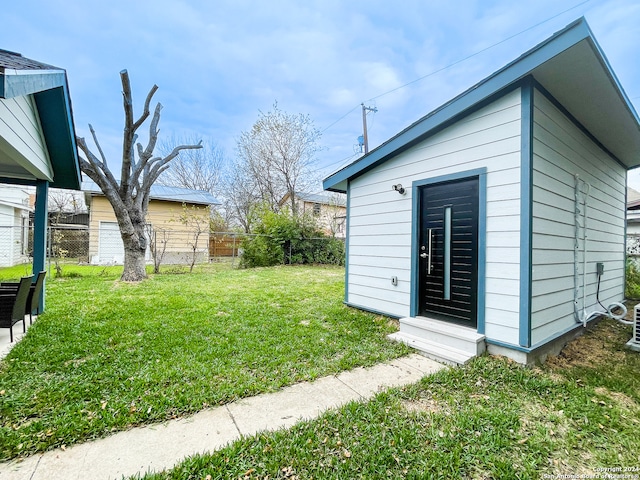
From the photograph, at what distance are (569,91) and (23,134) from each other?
244 inches

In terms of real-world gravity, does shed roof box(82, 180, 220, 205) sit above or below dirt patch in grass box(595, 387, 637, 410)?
above

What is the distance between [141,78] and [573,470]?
12779mm

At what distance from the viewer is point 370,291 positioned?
483 cm

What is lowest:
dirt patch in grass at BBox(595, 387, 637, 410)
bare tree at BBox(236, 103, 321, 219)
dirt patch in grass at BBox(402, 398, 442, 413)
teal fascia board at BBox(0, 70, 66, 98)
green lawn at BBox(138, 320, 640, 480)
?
dirt patch in grass at BBox(595, 387, 637, 410)

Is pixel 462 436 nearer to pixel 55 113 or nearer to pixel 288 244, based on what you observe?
pixel 55 113

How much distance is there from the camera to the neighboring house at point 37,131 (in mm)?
2182

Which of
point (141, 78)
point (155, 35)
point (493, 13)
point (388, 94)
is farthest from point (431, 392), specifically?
point (388, 94)

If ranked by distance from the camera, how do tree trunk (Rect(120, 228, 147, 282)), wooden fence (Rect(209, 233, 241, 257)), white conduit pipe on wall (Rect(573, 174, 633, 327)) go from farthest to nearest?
→ wooden fence (Rect(209, 233, 241, 257))
tree trunk (Rect(120, 228, 147, 282))
white conduit pipe on wall (Rect(573, 174, 633, 327))

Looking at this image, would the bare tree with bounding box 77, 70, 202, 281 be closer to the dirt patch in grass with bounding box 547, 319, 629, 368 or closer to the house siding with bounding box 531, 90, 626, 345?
the house siding with bounding box 531, 90, 626, 345

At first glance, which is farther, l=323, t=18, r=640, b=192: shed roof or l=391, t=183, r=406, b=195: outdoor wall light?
l=391, t=183, r=406, b=195: outdoor wall light

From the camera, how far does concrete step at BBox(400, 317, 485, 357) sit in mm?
3190

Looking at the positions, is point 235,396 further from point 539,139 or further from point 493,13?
point 493,13

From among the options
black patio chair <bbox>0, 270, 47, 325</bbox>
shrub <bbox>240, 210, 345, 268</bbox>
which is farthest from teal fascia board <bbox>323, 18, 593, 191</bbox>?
shrub <bbox>240, 210, 345, 268</bbox>

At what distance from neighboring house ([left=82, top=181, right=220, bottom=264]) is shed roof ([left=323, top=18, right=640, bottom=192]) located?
31.6ft
